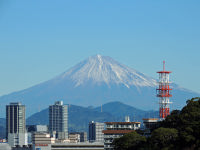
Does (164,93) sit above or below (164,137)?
above

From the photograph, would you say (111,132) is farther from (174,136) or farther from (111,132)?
(174,136)

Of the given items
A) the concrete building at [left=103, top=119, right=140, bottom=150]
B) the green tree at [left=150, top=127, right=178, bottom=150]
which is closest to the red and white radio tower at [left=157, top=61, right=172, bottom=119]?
the concrete building at [left=103, top=119, right=140, bottom=150]

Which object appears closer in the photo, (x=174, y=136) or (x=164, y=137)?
(x=174, y=136)

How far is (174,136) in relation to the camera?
13138cm

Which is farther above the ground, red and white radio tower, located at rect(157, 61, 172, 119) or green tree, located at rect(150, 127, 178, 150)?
red and white radio tower, located at rect(157, 61, 172, 119)

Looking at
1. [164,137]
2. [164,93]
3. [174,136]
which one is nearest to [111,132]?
[164,93]

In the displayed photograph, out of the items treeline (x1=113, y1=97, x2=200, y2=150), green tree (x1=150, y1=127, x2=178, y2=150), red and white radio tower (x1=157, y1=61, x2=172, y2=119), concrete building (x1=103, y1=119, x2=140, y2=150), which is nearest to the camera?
treeline (x1=113, y1=97, x2=200, y2=150)

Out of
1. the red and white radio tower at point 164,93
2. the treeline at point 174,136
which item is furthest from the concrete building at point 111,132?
the treeline at point 174,136

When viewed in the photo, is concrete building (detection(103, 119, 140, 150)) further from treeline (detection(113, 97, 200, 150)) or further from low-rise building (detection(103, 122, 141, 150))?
treeline (detection(113, 97, 200, 150))

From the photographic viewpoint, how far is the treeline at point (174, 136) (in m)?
122

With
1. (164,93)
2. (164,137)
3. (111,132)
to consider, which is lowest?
(164,137)

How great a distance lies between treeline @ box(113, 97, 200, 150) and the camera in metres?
122

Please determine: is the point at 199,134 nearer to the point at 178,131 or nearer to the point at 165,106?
the point at 178,131

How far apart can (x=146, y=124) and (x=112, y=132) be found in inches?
709
